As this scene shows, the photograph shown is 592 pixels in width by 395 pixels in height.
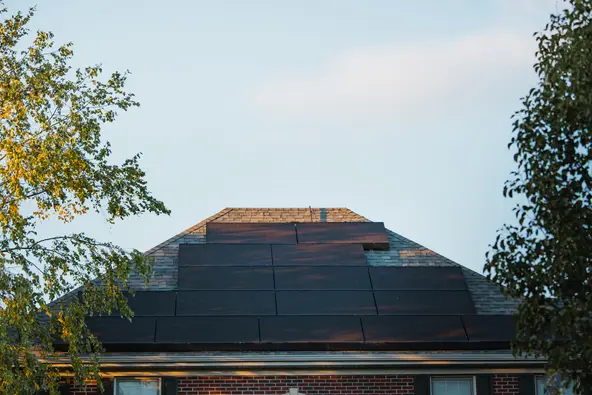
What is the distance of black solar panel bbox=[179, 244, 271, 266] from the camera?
2017 centimetres

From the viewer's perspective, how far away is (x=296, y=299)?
19.2 meters

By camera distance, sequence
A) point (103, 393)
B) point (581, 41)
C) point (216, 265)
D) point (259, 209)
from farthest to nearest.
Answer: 1. point (259, 209)
2. point (216, 265)
3. point (103, 393)
4. point (581, 41)

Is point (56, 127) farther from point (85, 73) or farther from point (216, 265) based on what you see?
point (216, 265)

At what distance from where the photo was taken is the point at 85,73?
52.6 ft

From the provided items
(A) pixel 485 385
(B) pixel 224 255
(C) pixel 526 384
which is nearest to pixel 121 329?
(B) pixel 224 255

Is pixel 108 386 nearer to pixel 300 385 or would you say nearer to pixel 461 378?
pixel 300 385

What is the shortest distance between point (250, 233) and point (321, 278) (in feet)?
7.32

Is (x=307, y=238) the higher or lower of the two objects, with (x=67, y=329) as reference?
higher

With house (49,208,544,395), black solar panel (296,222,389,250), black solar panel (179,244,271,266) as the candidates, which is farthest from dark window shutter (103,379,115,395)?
black solar panel (296,222,389,250)

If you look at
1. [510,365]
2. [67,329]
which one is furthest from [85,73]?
[510,365]

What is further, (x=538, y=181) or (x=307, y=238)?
(x=307, y=238)

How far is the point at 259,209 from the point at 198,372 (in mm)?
6200

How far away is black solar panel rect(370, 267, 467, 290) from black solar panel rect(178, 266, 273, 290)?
7.22ft

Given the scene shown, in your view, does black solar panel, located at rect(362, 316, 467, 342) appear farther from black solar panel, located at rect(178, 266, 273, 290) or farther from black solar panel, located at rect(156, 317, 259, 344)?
black solar panel, located at rect(178, 266, 273, 290)
